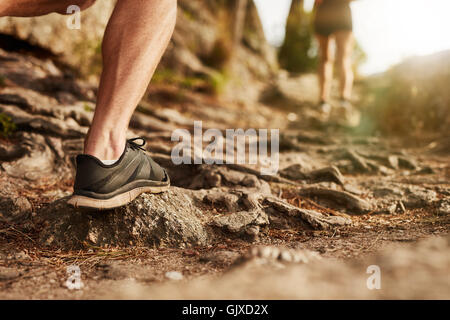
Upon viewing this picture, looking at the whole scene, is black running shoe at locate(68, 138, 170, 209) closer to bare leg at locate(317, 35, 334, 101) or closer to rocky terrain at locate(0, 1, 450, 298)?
rocky terrain at locate(0, 1, 450, 298)

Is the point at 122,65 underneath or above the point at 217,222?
above

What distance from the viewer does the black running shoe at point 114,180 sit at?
149cm

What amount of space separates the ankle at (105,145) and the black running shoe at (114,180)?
30 mm

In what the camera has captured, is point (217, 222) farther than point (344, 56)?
No

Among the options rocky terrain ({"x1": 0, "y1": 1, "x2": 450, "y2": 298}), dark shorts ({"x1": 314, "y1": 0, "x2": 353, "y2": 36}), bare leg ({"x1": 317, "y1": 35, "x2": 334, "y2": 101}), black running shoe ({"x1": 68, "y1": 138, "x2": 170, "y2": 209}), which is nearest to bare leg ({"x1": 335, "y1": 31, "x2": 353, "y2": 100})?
dark shorts ({"x1": 314, "y1": 0, "x2": 353, "y2": 36})

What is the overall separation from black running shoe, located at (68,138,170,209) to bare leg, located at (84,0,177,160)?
0.20ft

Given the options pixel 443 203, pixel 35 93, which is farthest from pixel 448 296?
pixel 35 93

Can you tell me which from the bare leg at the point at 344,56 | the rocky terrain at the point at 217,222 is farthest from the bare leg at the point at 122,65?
the bare leg at the point at 344,56

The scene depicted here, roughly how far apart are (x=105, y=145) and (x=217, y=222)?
72 cm

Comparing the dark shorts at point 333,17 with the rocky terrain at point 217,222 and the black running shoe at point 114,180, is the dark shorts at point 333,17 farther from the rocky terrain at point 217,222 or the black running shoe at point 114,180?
the black running shoe at point 114,180

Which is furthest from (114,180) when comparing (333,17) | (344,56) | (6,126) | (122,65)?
(333,17)

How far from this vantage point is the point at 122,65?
1.58m

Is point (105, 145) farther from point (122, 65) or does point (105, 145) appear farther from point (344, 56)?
point (344, 56)
